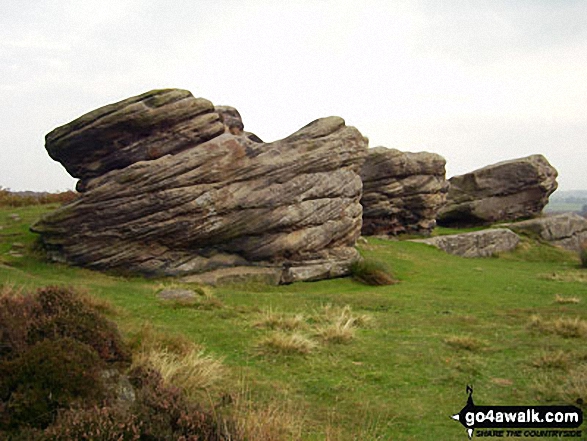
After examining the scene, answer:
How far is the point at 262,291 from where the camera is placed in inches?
1062

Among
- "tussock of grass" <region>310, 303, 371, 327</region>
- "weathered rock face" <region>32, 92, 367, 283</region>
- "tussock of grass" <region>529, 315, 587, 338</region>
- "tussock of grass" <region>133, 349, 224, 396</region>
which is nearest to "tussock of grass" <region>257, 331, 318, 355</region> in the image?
"tussock of grass" <region>133, 349, 224, 396</region>

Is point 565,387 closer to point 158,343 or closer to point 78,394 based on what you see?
point 158,343

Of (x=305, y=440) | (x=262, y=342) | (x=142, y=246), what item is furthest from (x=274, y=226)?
(x=305, y=440)

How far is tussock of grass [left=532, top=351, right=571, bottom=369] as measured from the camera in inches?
445

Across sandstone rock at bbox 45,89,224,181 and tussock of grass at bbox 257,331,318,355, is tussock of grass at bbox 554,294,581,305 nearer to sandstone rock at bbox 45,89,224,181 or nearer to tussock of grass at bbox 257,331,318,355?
tussock of grass at bbox 257,331,318,355

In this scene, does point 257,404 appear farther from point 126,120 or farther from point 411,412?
point 126,120

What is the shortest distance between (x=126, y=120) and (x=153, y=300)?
13.5m

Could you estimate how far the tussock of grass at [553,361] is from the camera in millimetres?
11312

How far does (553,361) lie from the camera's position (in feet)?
37.5

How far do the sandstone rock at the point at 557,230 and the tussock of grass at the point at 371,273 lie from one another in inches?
1323

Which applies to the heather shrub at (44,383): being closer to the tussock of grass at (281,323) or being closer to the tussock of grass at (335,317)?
the tussock of grass at (281,323)

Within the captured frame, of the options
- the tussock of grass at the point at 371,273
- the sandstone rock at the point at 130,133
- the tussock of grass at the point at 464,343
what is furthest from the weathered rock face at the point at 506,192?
the tussock of grass at the point at 464,343

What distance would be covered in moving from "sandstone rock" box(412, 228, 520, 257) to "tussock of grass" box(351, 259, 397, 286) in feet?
60.7

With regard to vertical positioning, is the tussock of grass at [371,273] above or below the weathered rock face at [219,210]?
below
